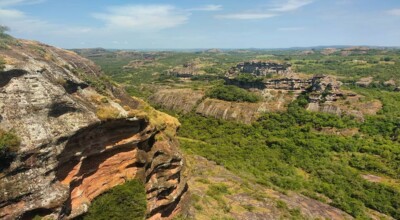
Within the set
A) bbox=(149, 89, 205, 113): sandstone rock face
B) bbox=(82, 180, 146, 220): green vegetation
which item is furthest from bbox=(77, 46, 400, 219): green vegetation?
bbox=(82, 180, 146, 220): green vegetation

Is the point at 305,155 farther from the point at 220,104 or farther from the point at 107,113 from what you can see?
the point at 107,113

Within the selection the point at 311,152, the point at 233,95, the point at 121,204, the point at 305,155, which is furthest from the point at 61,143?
the point at 233,95

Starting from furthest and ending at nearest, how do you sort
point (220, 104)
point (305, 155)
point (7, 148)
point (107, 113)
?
point (220, 104) → point (305, 155) → point (107, 113) → point (7, 148)

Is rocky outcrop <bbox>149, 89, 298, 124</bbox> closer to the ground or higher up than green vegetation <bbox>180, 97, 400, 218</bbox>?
higher up

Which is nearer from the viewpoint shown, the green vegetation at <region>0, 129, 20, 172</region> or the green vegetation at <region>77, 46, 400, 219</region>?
the green vegetation at <region>0, 129, 20, 172</region>

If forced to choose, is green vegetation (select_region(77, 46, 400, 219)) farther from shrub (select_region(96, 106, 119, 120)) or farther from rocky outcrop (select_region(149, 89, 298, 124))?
shrub (select_region(96, 106, 119, 120))

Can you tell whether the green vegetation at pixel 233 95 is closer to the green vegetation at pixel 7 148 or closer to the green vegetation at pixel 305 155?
the green vegetation at pixel 305 155

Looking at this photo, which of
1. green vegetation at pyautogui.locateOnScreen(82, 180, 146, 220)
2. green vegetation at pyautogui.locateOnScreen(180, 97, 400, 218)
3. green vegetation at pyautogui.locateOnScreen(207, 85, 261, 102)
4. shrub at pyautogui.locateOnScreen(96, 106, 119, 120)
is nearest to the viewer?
shrub at pyautogui.locateOnScreen(96, 106, 119, 120)
